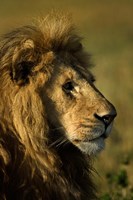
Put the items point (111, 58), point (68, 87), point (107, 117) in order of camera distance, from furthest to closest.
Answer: point (111, 58), point (68, 87), point (107, 117)

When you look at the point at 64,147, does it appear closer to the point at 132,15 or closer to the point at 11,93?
the point at 11,93

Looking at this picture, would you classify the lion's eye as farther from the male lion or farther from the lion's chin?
the lion's chin

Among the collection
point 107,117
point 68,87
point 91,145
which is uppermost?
point 68,87

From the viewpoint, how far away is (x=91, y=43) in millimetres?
26203

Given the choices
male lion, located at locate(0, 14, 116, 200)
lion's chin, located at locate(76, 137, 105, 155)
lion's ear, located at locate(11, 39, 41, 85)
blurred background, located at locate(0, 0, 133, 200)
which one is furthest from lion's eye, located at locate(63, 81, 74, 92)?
blurred background, located at locate(0, 0, 133, 200)

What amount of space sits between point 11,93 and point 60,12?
0.88 metres

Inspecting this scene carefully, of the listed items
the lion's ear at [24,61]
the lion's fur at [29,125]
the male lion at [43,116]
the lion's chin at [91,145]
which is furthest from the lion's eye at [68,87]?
the lion's chin at [91,145]

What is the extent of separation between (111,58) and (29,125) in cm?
1280

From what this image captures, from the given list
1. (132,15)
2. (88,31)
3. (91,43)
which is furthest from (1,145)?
(132,15)

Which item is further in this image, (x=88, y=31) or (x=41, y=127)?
(x=88, y=31)

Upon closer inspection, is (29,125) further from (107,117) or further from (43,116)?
(107,117)

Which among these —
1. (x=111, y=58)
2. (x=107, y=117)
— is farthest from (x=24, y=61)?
(x=111, y=58)

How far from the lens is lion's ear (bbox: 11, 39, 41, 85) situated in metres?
5.80

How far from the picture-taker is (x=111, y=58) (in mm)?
18500
